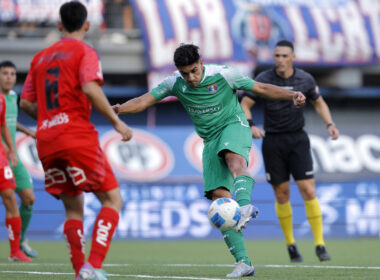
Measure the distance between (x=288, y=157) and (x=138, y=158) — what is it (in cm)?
681

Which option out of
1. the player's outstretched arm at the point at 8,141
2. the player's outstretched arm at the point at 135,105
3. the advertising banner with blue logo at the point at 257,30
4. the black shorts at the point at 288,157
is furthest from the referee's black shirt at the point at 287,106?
the advertising banner with blue logo at the point at 257,30

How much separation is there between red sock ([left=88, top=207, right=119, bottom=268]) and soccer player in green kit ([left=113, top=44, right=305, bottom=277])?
1.55 meters

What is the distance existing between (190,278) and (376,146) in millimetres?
10766

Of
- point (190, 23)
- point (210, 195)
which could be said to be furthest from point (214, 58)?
point (210, 195)

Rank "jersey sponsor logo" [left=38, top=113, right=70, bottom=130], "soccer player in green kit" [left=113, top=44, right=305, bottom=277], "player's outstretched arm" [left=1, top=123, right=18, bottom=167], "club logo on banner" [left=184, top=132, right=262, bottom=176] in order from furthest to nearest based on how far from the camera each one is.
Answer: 1. "club logo on banner" [left=184, top=132, right=262, bottom=176]
2. "player's outstretched arm" [left=1, top=123, right=18, bottom=167]
3. "soccer player in green kit" [left=113, top=44, right=305, bottom=277]
4. "jersey sponsor logo" [left=38, top=113, right=70, bottom=130]

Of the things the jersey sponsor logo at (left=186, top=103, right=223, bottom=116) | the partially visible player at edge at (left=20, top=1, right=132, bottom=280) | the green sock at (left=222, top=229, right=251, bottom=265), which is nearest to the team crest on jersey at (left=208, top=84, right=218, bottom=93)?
the jersey sponsor logo at (left=186, top=103, right=223, bottom=116)

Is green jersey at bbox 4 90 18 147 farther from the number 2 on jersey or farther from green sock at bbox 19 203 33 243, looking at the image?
the number 2 on jersey

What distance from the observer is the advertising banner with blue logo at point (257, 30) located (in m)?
24.2

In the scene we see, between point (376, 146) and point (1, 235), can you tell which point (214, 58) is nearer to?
point (376, 146)

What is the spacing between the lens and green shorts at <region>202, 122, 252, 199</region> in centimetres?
755

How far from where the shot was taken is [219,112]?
771 cm

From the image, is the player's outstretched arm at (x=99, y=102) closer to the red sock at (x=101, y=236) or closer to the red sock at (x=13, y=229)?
the red sock at (x=101, y=236)

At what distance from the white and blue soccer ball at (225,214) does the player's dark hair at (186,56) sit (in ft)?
4.12

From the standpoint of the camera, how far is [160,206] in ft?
52.9
